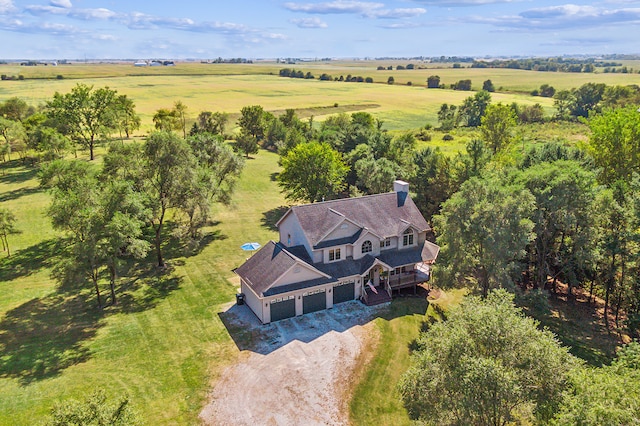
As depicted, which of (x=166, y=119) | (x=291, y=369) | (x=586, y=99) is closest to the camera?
(x=291, y=369)

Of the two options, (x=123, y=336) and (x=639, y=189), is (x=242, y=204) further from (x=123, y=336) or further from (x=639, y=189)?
(x=639, y=189)

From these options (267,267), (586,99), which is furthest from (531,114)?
(267,267)

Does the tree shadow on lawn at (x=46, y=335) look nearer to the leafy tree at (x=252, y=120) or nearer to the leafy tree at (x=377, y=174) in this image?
the leafy tree at (x=377, y=174)

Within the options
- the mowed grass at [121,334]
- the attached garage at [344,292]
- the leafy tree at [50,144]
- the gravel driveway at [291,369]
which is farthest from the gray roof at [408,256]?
the leafy tree at [50,144]

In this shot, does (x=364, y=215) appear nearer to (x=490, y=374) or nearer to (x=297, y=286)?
(x=297, y=286)

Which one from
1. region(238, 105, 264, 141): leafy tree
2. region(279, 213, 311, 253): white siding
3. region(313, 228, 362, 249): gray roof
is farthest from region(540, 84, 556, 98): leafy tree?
region(279, 213, 311, 253): white siding

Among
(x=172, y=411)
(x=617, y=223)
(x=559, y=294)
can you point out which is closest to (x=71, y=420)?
(x=172, y=411)
